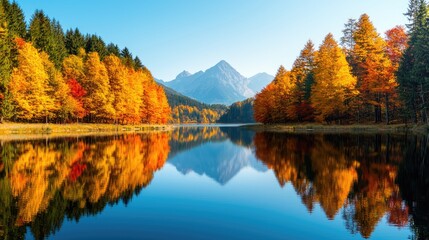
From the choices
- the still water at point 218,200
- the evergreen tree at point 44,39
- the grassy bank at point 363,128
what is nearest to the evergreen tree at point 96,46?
the evergreen tree at point 44,39

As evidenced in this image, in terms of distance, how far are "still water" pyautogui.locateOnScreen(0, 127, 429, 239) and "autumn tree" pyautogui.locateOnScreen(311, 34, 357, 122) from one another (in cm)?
3777

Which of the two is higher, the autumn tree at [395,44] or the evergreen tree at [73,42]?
the evergreen tree at [73,42]

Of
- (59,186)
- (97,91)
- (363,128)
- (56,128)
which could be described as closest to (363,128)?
(363,128)

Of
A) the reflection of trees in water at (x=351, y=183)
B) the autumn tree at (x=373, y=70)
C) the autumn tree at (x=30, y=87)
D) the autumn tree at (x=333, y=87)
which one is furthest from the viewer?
the autumn tree at (x=30, y=87)

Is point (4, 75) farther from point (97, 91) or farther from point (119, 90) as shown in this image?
point (119, 90)

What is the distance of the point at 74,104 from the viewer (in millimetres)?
67312

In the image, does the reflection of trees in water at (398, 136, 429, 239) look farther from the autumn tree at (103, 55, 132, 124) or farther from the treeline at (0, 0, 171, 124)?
the autumn tree at (103, 55, 132, 124)

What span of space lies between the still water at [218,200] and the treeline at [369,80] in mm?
31075

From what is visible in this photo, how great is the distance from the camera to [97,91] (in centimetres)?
7394

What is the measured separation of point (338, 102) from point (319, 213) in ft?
A: 168

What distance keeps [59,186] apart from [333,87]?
176 ft

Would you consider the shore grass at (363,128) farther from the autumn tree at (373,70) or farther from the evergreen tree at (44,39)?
the evergreen tree at (44,39)

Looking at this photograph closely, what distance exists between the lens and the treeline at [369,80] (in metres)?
48.0

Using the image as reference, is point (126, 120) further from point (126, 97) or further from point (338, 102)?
point (338, 102)
